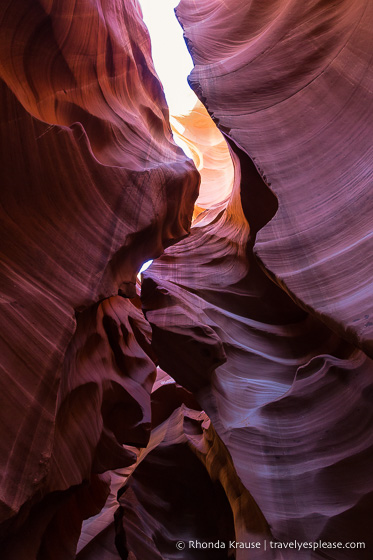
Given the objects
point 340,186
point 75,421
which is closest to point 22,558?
point 75,421

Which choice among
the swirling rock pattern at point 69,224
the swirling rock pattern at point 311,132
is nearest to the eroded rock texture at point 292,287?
the swirling rock pattern at point 311,132

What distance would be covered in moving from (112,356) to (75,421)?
1.72 m

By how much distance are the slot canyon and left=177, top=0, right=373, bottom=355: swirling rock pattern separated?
0.7 inches

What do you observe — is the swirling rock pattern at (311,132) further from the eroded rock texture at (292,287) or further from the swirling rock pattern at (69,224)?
the swirling rock pattern at (69,224)

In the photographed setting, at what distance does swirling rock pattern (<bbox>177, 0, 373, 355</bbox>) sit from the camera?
3070 mm

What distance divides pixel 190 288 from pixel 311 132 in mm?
3283

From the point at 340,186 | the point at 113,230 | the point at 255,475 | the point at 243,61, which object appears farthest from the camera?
the point at 243,61

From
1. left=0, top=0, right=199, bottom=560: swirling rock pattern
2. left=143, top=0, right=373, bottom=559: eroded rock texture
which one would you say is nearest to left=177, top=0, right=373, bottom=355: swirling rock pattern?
left=143, top=0, right=373, bottom=559: eroded rock texture

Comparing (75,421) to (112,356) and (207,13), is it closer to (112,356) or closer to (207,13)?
(112,356)

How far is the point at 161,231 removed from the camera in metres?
5.31

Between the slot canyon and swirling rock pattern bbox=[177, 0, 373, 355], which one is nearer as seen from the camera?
swirling rock pattern bbox=[177, 0, 373, 355]

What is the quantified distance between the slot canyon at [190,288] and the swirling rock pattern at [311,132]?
2 cm

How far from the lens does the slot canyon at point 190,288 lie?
3203mm

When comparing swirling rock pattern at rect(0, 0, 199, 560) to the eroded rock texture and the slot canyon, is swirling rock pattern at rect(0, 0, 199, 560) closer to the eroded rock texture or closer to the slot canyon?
the slot canyon
